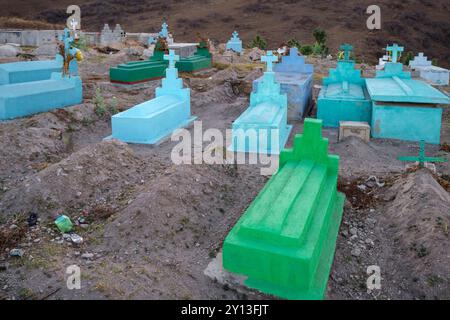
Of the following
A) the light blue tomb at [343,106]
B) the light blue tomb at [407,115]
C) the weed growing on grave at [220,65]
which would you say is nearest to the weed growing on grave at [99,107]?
the light blue tomb at [343,106]

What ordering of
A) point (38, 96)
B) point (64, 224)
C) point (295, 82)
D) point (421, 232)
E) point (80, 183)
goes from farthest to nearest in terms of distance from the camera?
point (295, 82)
point (38, 96)
point (80, 183)
point (64, 224)
point (421, 232)

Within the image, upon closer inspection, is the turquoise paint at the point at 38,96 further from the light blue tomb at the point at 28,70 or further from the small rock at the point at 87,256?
the small rock at the point at 87,256

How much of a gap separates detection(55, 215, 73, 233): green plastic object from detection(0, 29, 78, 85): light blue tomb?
8619 millimetres

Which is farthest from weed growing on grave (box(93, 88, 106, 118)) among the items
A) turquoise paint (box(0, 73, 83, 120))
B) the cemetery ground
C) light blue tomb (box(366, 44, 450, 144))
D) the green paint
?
light blue tomb (box(366, 44, 450, 144))

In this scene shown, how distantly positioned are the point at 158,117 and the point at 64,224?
4756 mm

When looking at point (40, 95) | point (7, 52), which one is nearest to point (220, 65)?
point (7, 52)

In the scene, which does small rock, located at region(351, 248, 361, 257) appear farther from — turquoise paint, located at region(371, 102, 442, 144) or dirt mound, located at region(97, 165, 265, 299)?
turquoise paint, located at region(371, 102, 442, 144)

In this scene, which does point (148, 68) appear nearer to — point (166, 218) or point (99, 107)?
point (99, 107)

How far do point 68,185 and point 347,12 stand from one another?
58288 mm

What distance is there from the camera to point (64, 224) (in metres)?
6.51

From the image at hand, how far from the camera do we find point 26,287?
4.89 m

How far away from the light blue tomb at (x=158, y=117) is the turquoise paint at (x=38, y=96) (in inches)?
95.3

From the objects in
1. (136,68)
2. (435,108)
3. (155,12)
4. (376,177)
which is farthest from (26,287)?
(155,12)
